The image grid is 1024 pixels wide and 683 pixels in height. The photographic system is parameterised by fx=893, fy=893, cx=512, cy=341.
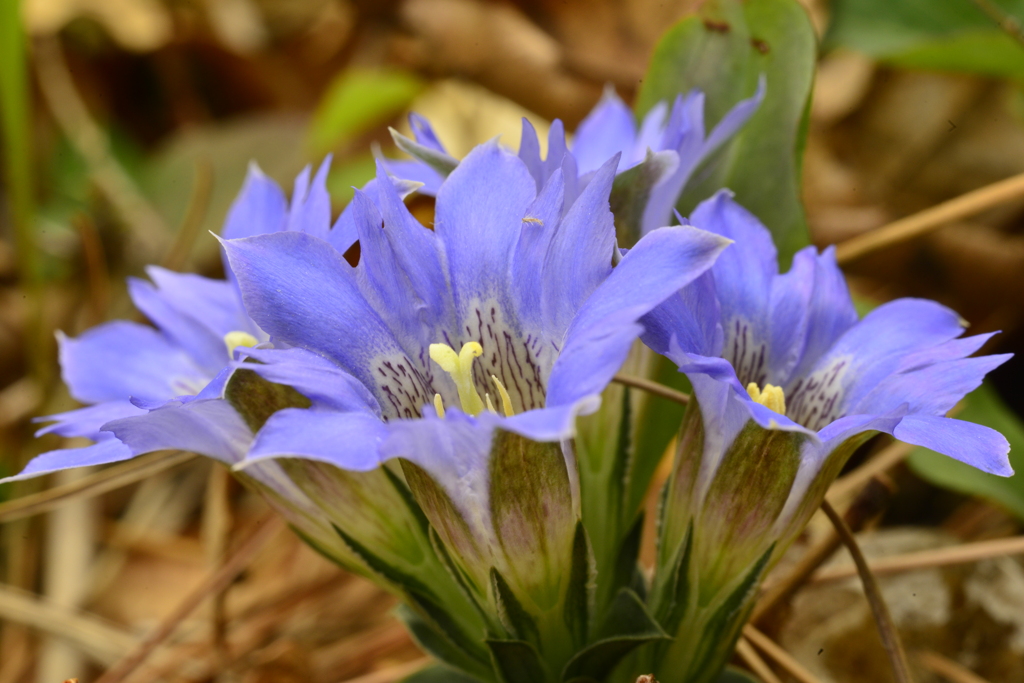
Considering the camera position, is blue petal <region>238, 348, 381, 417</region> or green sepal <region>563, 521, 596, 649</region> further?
green sepal <region>563, 521, 596, 649</region>

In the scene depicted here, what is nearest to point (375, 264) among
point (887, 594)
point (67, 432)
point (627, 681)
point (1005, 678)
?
point (67, 432)

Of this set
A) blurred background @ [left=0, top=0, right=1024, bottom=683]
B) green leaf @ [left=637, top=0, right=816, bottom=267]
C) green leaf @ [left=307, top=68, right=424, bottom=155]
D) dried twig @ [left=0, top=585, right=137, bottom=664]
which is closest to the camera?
green leaf @ [left=637, top=0, right=816, bottom=267]

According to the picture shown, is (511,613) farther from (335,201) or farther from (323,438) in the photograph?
(335,201)

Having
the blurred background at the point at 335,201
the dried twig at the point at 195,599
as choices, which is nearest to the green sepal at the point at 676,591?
the blurred background at the point at 335,201

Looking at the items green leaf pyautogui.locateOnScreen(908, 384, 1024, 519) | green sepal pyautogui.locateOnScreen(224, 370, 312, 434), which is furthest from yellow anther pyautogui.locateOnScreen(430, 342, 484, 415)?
green leaf pyautogui.locateOnScreen(908, 384, 1024, 519)

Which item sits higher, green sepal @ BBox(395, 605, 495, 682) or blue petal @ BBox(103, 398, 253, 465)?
blue petal @ BBox(103, 398, 253, 465)

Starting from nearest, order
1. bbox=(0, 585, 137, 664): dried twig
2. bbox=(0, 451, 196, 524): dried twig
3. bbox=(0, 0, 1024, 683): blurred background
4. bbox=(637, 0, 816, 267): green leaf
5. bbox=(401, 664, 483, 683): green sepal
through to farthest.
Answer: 1. bbox=(401, 664, 483, 683): green sepal
2. bbox=(637, 0, 816, 267): green leaf
3. bbox=(0, 451, 196, 524): dried twig
4. bbox=(0, 0, 1024, 683): blurred background
5. bbox=(0, 585, 137, 664): dried twig

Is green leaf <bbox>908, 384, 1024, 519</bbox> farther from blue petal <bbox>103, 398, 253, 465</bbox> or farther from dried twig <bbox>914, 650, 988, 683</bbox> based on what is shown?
blue petal <bbox>103, 398, 253, 465</bbox>

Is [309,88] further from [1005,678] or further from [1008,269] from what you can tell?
[1005,678]
